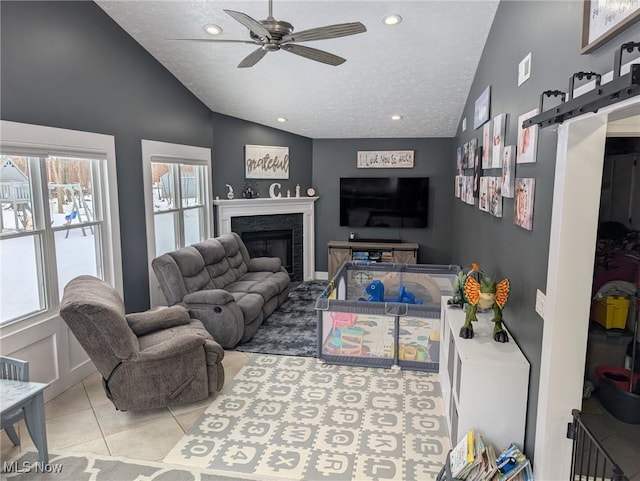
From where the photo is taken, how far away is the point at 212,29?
402 cm

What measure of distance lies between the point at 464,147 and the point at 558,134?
351 centimetres

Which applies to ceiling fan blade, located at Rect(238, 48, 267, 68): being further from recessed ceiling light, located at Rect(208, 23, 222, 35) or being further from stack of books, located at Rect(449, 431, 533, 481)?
stack of books, located at Rect(449, 431, 533, 481)

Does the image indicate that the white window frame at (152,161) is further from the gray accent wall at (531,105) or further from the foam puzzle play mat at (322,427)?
the gray accent wall at (531,105)

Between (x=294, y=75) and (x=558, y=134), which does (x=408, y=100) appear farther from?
(x=558, y=134)

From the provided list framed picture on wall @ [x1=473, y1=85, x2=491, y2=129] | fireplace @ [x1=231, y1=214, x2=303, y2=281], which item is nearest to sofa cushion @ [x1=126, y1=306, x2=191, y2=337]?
fireplace @ [x1=231, y1=214, x2=303, y2=281]

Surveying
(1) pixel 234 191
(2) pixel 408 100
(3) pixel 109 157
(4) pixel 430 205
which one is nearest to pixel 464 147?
(2) pixel 408 100

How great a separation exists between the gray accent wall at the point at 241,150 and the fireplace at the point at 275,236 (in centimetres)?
42

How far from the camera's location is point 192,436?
2953 millimetres

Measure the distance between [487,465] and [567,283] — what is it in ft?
3.46

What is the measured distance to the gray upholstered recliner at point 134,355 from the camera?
9.34 feet

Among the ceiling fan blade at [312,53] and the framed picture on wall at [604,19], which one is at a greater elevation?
the ceiling fan blade at [312,53]

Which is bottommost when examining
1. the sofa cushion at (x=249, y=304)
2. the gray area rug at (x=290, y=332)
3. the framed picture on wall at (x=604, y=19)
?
the gray area rug at (x=290, y=332)

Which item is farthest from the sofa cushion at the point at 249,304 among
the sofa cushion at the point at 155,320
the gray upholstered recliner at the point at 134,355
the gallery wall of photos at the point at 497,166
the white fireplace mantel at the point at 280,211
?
the gallery wall of photos at the point at 497,166

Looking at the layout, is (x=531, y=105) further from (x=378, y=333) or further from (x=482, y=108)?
(x=378, y=333)
